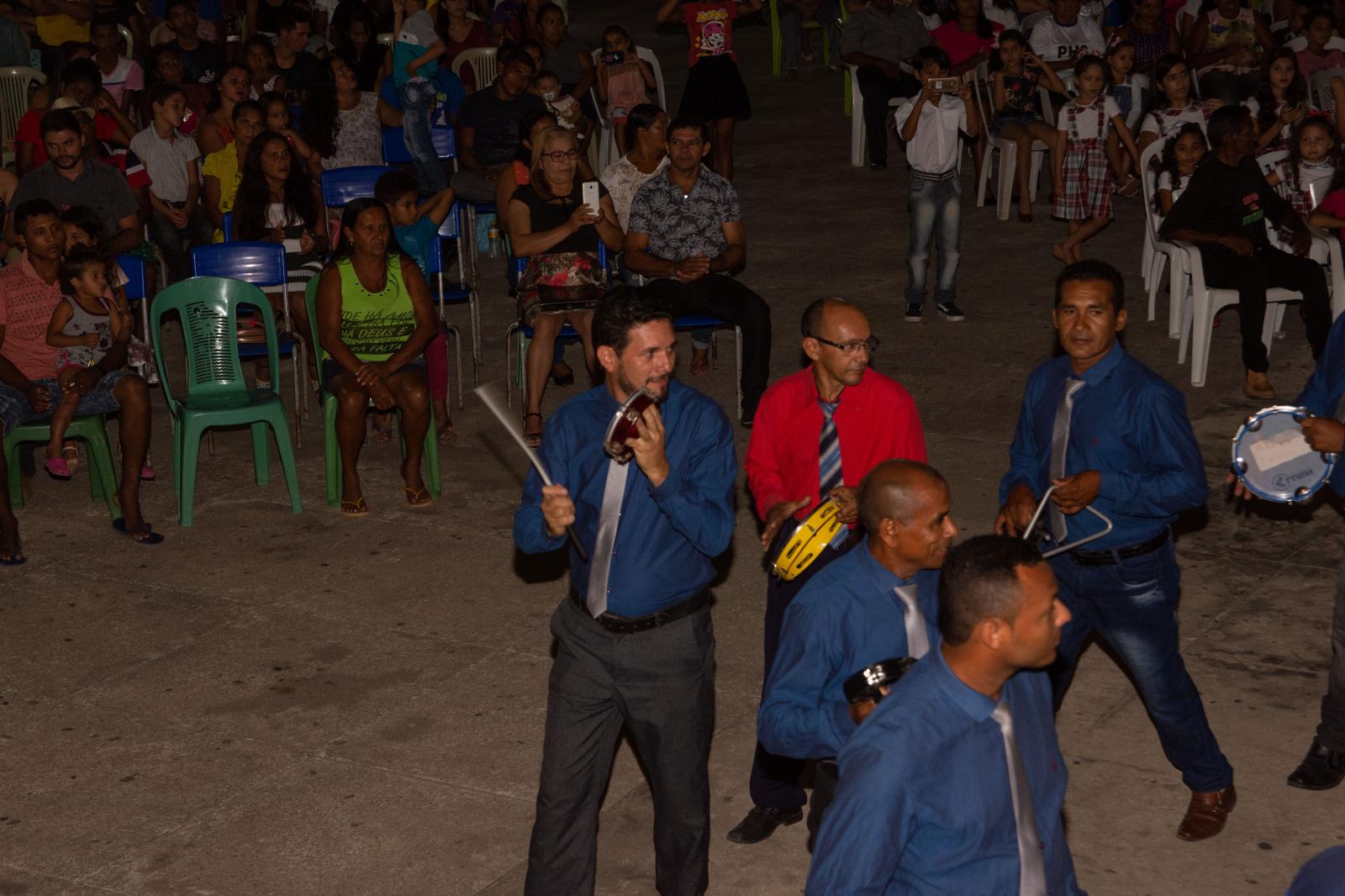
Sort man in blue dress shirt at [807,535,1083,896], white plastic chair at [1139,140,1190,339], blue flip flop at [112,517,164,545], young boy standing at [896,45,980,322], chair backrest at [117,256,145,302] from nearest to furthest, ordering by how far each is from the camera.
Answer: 1. man in blue dress shirt at [807,535,1083,896]
2. blue flip flop at [112,517,164,545]
3. chair backrest at [117,256,145,302]
4. white plastic chair at [1139,140,1190,339]
5. young boy standing at [896,45,980,322]

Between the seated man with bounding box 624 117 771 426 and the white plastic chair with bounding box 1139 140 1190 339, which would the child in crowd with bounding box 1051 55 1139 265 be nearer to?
the white plastic chair with bounding box 1139 140 1190 339

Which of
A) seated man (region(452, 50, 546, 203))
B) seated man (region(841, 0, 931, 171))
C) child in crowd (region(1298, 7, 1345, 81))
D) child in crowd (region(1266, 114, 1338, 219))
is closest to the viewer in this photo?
child in crowd (region(1266, 114, 1338, 219))

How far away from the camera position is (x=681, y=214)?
9.68 metres

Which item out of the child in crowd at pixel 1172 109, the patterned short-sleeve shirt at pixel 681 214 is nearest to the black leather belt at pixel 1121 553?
the patterned short-sleeve shirt at pixel 681 214

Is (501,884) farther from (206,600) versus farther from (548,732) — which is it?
(206,600)

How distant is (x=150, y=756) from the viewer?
6.23 metres

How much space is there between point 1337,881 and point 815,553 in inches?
100

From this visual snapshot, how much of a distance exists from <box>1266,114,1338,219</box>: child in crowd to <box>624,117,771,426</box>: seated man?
3.76 m

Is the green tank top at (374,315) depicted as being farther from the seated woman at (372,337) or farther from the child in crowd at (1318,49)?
the child in crowd at (1318,49)

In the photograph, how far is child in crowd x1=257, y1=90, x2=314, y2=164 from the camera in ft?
38.8

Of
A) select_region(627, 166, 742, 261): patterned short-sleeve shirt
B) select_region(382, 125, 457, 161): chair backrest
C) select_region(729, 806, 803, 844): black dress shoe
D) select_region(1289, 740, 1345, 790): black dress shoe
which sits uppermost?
select_region(382, 125, 457, 161): chair backrest

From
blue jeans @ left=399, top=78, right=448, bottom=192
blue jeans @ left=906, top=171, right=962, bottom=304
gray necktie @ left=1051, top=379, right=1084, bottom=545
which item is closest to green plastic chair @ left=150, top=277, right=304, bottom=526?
blue jeans @ left=399, top=78, right=448, bottom=192

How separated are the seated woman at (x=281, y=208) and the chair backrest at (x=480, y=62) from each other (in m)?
4.25

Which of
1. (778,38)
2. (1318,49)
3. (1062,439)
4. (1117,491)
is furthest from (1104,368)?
(778,38)
